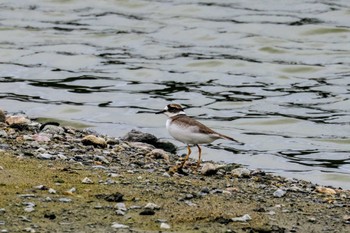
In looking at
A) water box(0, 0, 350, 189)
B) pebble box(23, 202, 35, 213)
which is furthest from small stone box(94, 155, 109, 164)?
water box(0, 0, 350, 189)

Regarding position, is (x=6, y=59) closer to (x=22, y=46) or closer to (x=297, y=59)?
(x=22, y=46)

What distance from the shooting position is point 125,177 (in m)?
9.77

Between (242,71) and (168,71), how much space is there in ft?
5.24

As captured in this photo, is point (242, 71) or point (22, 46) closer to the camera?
point (242, 71)

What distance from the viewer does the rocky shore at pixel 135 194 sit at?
7758 mm

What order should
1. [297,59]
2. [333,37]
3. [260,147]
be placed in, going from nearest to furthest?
1. [260,147]
2. [297,59]
3. [333,37]

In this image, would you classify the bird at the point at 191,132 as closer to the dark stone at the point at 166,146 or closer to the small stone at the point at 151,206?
the dark stone at the point at 166,146

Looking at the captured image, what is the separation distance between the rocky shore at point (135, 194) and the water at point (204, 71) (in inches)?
111

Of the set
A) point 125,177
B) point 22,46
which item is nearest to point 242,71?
point 22,46

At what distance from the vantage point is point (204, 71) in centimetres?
2022

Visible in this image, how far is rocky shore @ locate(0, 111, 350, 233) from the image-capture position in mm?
7758

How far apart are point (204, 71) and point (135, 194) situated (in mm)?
11557

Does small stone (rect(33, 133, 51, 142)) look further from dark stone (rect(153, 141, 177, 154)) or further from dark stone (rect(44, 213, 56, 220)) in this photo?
dark stone (rect(44, 213, 56, 220))

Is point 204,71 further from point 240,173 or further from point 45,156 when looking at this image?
point 45,156
